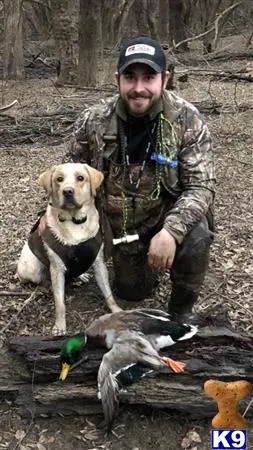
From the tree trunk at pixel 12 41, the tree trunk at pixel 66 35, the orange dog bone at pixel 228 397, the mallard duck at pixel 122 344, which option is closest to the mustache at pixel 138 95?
the mallard duck at pixel 122 344

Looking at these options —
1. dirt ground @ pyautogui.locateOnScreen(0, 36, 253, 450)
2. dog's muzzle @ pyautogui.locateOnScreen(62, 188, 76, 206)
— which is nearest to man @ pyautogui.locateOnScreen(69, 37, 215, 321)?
dog's muzzle @ pyautogui.locateOnScreen(62, 188, 76, 206)

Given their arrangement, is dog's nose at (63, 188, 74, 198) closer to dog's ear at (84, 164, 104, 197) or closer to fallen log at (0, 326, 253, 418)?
dog's ear at (84, 164, 104, 197)

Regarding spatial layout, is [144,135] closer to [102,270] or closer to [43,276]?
[102,270]

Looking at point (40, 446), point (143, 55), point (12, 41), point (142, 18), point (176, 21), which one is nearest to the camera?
point (40, 446)

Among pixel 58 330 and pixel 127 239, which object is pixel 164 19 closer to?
pixel 127 239

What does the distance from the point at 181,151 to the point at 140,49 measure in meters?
0.64

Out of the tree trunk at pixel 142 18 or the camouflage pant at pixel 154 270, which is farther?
the tree trunk at pixel 142 18

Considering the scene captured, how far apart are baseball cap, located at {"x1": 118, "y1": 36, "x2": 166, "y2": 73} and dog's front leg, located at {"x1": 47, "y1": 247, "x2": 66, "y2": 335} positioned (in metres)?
1.21

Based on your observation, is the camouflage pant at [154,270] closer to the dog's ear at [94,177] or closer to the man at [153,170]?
the man at [153,170]

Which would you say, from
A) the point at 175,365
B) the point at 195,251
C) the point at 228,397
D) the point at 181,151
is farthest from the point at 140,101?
the point at 228,397

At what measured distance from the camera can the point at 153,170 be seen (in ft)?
11.9

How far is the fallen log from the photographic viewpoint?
2.81 metres

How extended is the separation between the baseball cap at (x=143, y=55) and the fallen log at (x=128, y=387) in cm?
150

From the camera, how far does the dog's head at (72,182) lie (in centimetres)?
348
